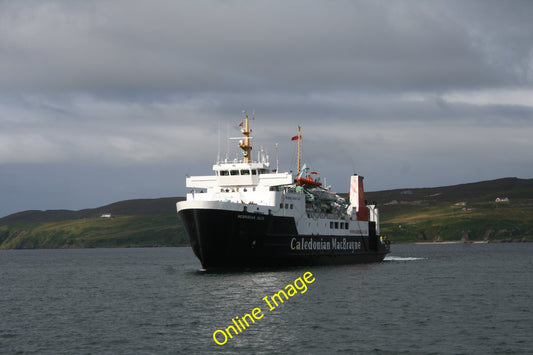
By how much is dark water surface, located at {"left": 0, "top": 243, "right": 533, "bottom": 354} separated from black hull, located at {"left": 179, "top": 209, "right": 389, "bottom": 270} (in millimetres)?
1572

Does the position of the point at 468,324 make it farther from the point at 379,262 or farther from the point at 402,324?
the point at 379,262

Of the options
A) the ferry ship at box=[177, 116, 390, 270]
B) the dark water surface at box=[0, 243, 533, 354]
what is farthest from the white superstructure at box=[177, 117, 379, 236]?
the dark water surface at box=[0, 243, 533, 354]

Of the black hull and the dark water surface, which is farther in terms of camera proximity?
the black hull

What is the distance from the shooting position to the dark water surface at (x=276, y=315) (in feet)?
93.2

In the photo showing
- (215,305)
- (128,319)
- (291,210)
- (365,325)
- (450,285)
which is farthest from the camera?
(291,210)

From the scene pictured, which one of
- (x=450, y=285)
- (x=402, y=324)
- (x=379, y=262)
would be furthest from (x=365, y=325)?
(x=379, y=262)

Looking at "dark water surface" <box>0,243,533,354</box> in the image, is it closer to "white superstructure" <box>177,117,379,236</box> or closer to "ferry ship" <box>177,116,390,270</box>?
"ferry ship" <box>177,116,390,270</box>

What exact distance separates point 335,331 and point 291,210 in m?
29.7

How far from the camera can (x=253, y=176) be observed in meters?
62.9

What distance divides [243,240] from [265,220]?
3.01 metres

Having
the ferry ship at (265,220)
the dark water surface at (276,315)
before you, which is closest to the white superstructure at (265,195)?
the ferry ship at (265,220)

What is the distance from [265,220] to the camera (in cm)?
5634

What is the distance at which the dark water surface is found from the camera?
28406mm

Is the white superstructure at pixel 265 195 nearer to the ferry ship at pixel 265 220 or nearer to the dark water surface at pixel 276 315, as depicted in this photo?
the ferry ship at pixel 265 220
